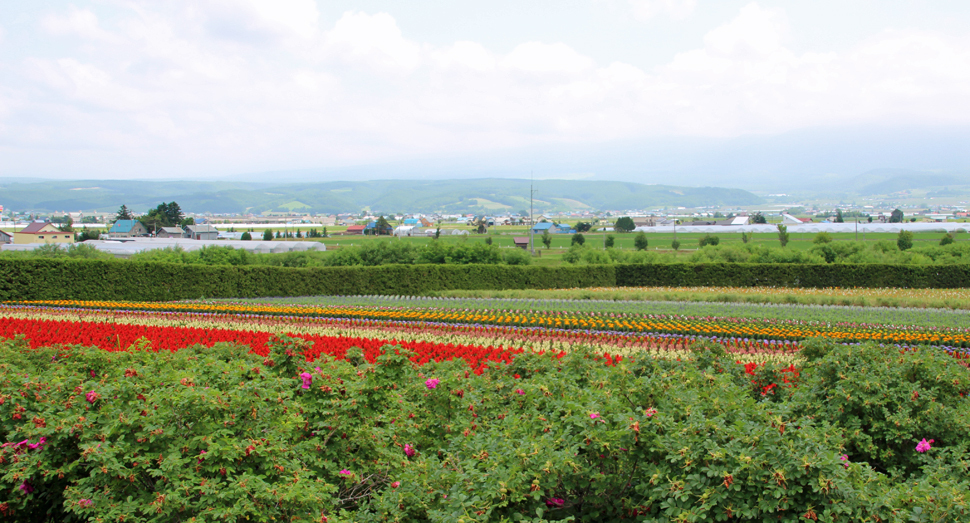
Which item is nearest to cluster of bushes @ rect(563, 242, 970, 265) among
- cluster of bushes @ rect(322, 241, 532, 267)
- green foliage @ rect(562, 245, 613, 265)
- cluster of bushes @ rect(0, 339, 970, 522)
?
green foliage @ rect(562, 245, 613, 265)

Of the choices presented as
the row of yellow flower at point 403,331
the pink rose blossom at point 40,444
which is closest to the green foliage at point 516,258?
the row of yellow flower at point 403,331

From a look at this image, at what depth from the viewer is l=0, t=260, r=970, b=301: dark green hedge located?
2205 centimetres

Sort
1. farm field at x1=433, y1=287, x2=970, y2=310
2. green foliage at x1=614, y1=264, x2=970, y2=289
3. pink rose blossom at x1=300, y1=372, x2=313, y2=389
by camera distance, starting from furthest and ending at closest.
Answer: green foliage at x1=614, y1=264, x2=970, y2=289, farm field at x1=433, y1=287, x2=970, y2=310, pink rose blossom at x1=300, y1=372, x2=313, y2=389

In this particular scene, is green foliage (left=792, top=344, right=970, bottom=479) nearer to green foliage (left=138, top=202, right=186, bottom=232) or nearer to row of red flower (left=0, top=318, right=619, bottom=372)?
row of red flower (left=0, top=318, right=619, bottom=372)

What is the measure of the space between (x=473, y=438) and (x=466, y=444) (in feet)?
0.69

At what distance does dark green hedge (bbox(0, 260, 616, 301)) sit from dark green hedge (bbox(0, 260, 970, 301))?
0.10 ft

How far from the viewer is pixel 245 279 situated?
86.9 feet

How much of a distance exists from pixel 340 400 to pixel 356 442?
17.8 inches

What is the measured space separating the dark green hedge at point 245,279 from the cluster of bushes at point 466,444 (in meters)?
18.7

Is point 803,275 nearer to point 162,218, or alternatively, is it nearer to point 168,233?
point 168,233

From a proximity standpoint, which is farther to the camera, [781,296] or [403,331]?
[781,296]

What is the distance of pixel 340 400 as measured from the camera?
17.4 ft

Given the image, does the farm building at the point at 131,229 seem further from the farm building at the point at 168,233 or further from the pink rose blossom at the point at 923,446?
the pink rose blossom at the point at 923,446

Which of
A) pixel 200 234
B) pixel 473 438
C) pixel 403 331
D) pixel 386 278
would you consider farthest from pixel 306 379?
pixel 200 234
